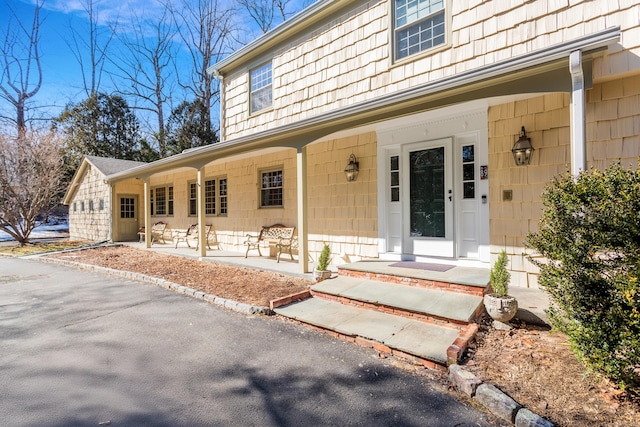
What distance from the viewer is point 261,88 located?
9477mm

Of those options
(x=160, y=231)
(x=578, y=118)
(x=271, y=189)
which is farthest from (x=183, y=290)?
(x=160, y=231)

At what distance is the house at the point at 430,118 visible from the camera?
4.14 metres

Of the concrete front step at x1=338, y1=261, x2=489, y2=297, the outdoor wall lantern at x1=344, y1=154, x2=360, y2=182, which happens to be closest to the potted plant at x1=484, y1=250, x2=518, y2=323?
the concrete front step at x1=338, y1=261, x2=489, y2=297

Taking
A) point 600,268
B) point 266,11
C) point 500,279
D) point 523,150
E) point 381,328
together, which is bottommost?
point 381,328

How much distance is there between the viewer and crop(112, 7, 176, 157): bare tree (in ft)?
80.4

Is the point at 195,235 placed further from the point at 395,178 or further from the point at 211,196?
the point at 395,178

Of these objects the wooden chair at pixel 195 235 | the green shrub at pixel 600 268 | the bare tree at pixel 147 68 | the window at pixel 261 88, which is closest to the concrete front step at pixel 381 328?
the green shrub at pixel 600 268

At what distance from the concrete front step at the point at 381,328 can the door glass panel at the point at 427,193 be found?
→ 7.28 feet

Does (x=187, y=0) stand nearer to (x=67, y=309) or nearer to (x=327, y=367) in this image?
(x=67, y=309)

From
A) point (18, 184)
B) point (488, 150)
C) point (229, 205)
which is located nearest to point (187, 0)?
point (18, 184)

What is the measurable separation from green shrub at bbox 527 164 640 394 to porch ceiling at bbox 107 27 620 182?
156 cm

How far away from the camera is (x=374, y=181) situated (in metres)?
6.78

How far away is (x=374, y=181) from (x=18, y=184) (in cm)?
1575

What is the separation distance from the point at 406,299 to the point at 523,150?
2.75 metres
